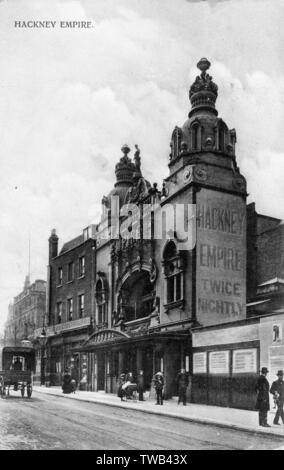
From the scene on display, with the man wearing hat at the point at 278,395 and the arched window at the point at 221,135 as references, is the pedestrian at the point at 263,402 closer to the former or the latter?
the man wearing hat at the point at 278,395

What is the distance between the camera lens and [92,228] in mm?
40531

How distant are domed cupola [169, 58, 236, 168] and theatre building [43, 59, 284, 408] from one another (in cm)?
5

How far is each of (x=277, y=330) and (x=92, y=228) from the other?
A: 23.6m

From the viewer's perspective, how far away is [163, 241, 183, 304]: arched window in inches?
1037

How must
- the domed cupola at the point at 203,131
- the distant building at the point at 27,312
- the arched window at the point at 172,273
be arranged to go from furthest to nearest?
the distant building at the point at 27,312 < the domed cupola at the point at 203,131 < the arched window at the point at 172,273

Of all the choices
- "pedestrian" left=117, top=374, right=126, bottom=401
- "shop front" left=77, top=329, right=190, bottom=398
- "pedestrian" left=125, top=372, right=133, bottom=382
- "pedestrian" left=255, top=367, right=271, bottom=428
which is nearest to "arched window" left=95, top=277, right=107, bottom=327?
"shop front" left=77, top=329, right=190, bottom=398

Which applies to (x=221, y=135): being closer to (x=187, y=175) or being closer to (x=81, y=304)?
(x=187, y=175)

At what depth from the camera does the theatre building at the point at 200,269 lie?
22.5 meters

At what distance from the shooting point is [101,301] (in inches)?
1427

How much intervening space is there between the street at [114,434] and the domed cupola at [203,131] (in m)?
13.8

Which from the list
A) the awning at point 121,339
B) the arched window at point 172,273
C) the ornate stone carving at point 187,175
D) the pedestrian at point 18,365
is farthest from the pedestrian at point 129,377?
the ornate stone carving at point 187,175

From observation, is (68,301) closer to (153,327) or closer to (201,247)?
(153,327)

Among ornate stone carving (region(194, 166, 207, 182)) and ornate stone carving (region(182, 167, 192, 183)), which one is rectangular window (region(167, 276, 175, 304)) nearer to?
ornate stone carving (region(182, 167, 192, 183))

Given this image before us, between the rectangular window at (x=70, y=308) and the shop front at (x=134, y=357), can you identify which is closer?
the shop front at (x=134, y=357)
